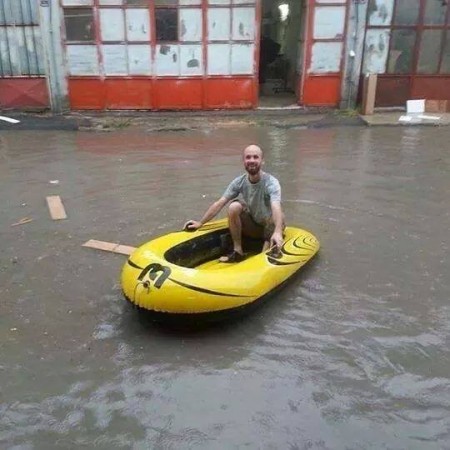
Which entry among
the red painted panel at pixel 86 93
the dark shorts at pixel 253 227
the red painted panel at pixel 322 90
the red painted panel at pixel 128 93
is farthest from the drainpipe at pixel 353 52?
the dark shorts at pixel 253 227

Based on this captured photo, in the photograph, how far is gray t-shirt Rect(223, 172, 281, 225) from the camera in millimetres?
5121

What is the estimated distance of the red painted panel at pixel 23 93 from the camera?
12.6m

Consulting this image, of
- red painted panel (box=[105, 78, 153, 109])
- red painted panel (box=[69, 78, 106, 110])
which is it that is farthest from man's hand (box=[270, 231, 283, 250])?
red painted panel (box=[69, 78, 106, 110])

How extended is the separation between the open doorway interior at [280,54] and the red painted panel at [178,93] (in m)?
1.77

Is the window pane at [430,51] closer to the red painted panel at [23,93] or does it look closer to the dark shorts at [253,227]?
the red painted panel at [23,93]

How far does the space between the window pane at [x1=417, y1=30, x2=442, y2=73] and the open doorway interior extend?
289cm

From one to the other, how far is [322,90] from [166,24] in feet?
13.3

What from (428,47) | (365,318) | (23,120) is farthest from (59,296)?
(428,47)

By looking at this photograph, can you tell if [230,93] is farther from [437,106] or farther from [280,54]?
[437,106]

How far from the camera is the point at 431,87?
13.1 meters

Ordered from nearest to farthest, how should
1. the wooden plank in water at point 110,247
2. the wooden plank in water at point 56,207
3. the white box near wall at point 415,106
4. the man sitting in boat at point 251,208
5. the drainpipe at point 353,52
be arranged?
the man sitting in boat at point 251,208 < the wooden plank in water at point 110,247 < the wooden plank in water at point 56,207 < the drainpipe at point 353,52 < the white box near wall at point 415,106

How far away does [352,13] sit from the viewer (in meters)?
12.3

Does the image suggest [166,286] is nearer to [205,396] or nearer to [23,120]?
[205,396]

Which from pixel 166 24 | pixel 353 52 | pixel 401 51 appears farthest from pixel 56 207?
pixel 401 51
